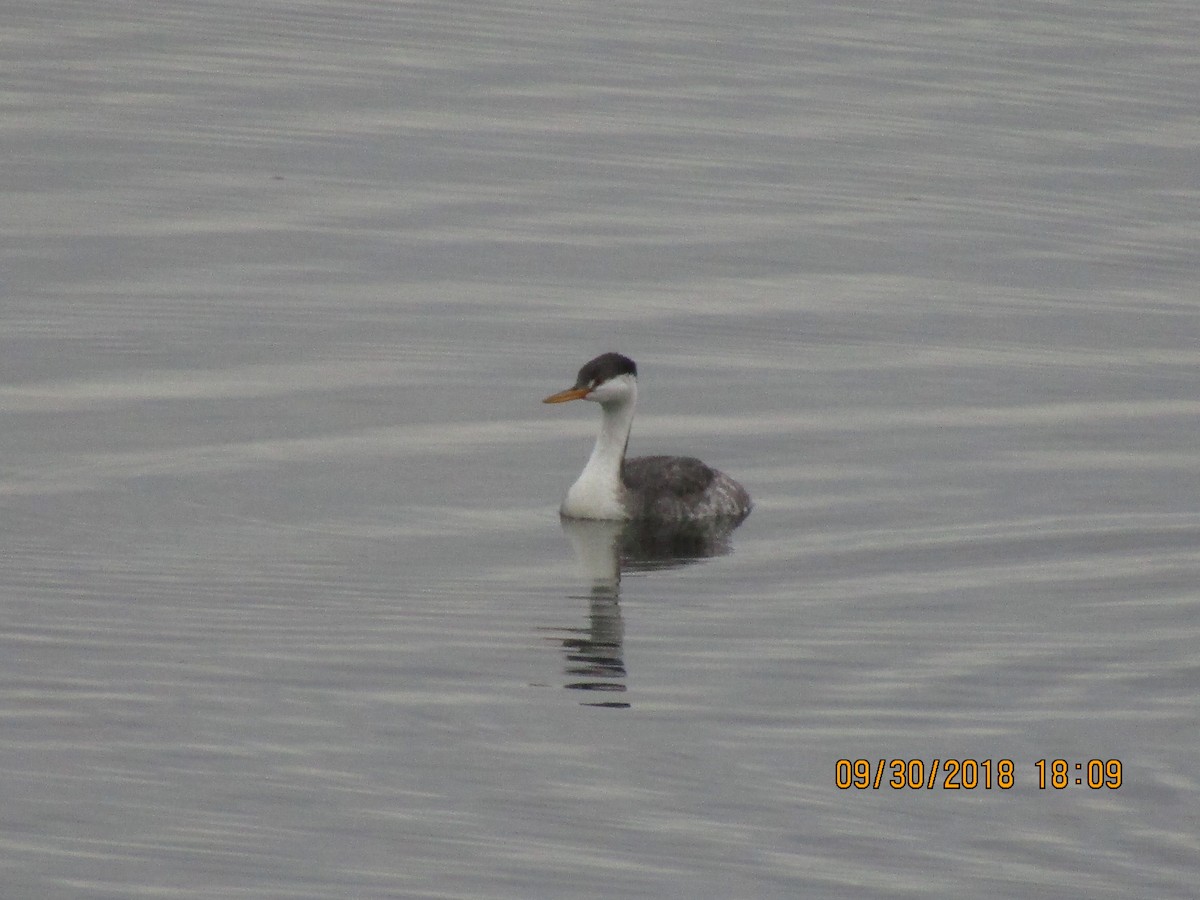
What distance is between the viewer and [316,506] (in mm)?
16328

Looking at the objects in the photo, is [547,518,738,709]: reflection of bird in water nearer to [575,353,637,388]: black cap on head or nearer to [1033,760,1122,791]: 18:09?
[575,353,637,388]: black cap on head

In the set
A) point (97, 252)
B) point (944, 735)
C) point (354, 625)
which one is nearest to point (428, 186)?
point (97, 252)

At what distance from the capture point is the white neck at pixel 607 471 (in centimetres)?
1688

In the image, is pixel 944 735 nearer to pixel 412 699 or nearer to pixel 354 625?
pixel 412 699

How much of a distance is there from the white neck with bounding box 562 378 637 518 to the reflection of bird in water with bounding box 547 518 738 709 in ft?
0.30

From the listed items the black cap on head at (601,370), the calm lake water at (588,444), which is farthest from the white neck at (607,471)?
the calm lake water at (588,444)

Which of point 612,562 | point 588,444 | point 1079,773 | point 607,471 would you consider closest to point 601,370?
point 607,471

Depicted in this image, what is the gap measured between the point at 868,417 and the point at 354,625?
596 centimetres

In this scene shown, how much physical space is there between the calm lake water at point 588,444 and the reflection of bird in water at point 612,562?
5 cm

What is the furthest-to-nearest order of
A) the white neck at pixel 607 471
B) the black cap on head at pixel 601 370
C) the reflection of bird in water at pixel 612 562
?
the black cap on head at pixel 601 370
the white neck at pixel 607 471
the reflection of bird in water at pixel 612 562

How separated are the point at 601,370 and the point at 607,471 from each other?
2.39 feet

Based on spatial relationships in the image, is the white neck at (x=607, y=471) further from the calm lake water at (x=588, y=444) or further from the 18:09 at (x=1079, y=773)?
the 18:09 at (x=1079, y=773)
